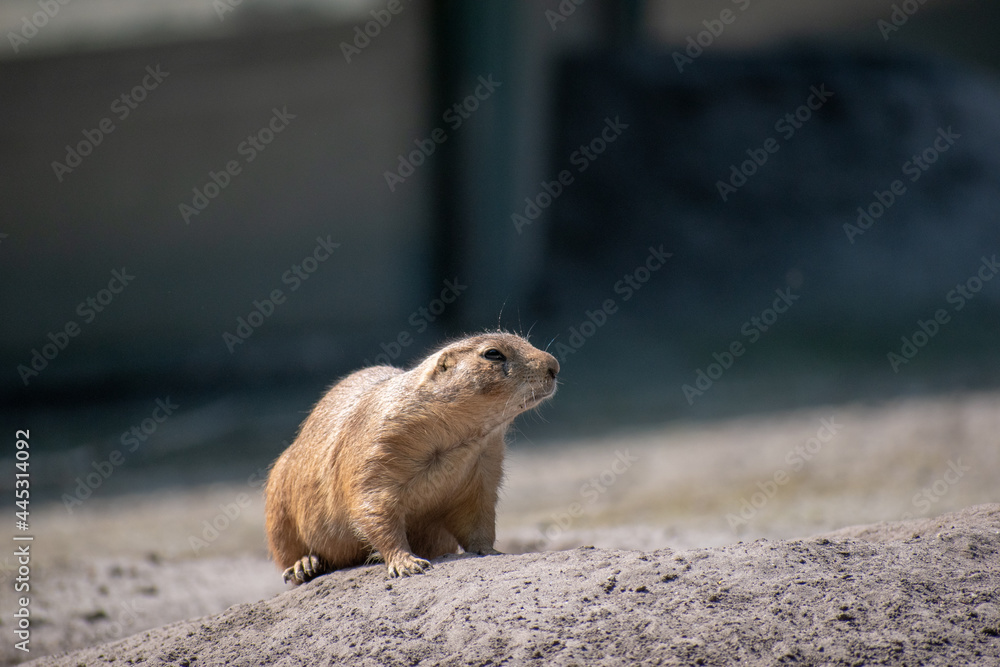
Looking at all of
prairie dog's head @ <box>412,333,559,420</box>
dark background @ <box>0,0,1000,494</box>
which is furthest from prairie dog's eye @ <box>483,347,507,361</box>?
dark background @ <box>0,0,1000,494</box>

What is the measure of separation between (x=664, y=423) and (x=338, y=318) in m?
7.15

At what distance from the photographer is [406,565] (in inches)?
217

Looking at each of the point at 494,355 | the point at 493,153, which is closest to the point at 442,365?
the point at 494,355

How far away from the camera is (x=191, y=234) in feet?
57.1

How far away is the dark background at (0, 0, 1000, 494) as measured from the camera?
52.5ft

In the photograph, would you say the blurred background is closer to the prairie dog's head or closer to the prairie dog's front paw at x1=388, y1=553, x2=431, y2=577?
the prairie dog's head

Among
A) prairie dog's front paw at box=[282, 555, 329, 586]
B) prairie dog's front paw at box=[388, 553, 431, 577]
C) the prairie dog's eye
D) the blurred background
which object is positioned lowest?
prairie dog's front paw at box=[388, 553, 431, 577]

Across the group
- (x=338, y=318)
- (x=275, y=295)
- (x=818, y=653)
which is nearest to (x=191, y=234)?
(x=275, y=295)

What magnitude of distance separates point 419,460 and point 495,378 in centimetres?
64

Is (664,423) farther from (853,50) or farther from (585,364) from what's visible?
(853,50)

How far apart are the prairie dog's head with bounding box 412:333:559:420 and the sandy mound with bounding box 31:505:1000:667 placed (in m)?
0.88

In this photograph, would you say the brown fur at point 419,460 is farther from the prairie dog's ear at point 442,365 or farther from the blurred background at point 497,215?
the blurred background at point 497,215

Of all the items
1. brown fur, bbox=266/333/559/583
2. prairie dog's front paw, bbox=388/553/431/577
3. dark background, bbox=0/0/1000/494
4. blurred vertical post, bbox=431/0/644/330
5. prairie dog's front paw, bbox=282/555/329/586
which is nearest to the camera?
prairie dog's front paw, bbox=388/553/431/577

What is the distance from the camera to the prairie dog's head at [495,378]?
18.9 feet
